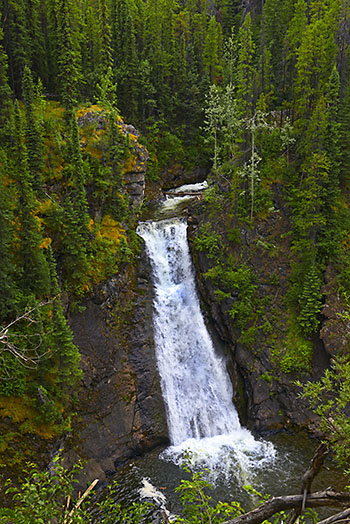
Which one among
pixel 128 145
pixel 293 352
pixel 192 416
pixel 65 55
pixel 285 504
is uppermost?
pixel 65 55

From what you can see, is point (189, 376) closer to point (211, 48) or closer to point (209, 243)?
point (209, 243)

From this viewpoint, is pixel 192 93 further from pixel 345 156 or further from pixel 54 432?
pixel 54 432

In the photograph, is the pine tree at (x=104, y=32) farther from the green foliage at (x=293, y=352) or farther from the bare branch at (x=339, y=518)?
the bare branch at (x=339, y=518)

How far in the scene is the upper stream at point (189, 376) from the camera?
18.9 m

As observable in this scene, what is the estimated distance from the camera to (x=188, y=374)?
22.3m

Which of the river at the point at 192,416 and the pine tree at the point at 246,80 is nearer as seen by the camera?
the river at the point at 192,416

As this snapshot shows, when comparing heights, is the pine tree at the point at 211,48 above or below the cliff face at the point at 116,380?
above

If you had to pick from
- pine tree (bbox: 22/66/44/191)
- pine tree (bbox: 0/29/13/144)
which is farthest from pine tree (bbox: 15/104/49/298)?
pine tree (bbox: 0/29/13/144)

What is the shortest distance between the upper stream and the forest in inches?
68.8

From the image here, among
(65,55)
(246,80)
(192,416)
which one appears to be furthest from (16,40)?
(192,416)

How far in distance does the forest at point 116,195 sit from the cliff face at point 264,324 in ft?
0.47

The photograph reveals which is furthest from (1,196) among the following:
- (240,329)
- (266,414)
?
(266,414)

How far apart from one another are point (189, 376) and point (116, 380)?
14.8 ft

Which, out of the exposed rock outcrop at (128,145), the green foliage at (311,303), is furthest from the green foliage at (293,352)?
the exposed rock outcrop at (128,145)
